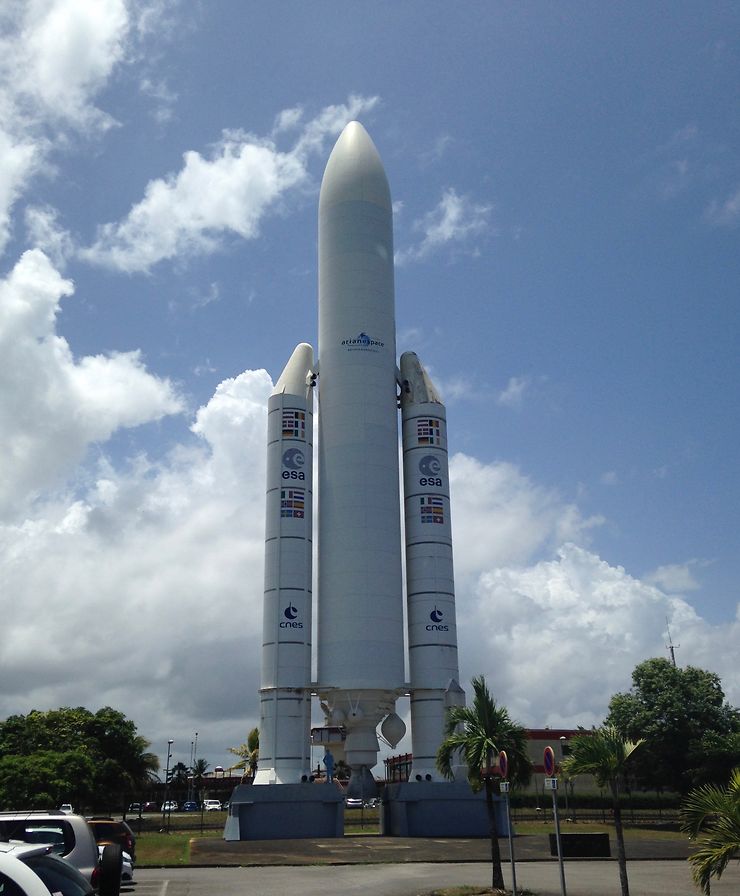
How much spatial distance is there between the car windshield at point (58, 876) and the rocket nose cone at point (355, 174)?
49154 mm

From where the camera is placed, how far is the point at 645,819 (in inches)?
2270

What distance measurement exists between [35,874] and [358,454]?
42802 mm

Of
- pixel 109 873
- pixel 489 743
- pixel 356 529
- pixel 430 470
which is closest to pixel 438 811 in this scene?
pixel 356 529

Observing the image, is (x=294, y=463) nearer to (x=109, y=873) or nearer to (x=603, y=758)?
(x=603, y=758)

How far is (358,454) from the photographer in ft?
161

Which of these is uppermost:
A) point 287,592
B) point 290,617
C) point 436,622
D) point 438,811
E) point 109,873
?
point 287,592

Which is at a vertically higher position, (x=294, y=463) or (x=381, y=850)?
(x=294, y=463)

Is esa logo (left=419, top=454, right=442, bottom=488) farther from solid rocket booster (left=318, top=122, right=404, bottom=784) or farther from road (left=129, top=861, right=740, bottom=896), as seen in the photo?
road (left=129, top=861, right=740, bottom=896)

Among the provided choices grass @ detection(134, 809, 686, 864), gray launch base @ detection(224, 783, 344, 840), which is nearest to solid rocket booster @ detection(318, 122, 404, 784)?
gray launch base @ detection(224, 783, 344, 840)

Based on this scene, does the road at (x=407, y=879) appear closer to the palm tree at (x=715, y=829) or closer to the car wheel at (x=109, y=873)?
the palm tree at (x=715, y=829)

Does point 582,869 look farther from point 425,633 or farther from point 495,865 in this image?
point 425,633

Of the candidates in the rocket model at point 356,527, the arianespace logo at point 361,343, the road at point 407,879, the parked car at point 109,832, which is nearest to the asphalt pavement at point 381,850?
the road at point 407,879

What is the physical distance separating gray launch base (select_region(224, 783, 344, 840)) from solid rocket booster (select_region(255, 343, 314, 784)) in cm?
194

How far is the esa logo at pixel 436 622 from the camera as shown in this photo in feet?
157
